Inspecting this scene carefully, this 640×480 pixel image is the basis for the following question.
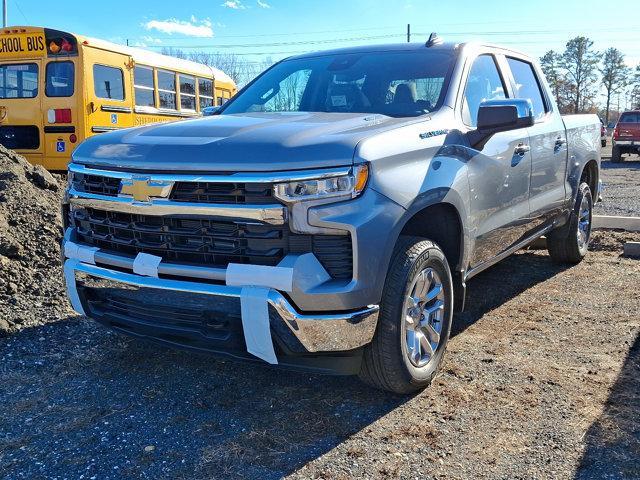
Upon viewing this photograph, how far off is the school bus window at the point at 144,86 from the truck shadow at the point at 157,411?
26.7 feet

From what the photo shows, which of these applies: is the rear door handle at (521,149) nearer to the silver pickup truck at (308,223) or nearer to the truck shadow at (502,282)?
the silver pickup truck at (308,223)

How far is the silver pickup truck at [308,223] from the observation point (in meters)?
2.78

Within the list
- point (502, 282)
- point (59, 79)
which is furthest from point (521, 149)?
point (59, 79)

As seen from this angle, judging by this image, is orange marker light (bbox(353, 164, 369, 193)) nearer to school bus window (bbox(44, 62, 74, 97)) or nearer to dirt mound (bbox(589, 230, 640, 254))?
dirt mound (bbox(589, 230, 640, 254))

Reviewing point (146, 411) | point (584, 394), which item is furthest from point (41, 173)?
point (584, 394)

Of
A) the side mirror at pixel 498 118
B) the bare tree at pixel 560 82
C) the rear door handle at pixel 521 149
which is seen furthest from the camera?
the bare tree at pixel 560 82

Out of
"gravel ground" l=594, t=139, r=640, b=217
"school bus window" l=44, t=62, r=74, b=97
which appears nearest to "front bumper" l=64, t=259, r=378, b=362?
"gravel ground" l=594, t=139, r=640, b=217

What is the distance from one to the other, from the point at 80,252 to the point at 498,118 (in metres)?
2.51

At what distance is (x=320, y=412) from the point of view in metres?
3.25

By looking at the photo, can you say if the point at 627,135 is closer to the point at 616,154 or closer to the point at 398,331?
the point at 616,154

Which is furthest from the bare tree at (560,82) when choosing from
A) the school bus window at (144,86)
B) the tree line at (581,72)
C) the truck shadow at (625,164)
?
the school bus window at (144,86)

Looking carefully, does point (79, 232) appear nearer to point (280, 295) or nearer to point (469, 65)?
point (280, 295)

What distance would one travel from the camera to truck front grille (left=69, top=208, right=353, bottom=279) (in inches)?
110

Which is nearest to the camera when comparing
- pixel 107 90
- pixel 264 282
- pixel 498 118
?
pixel 264 282
